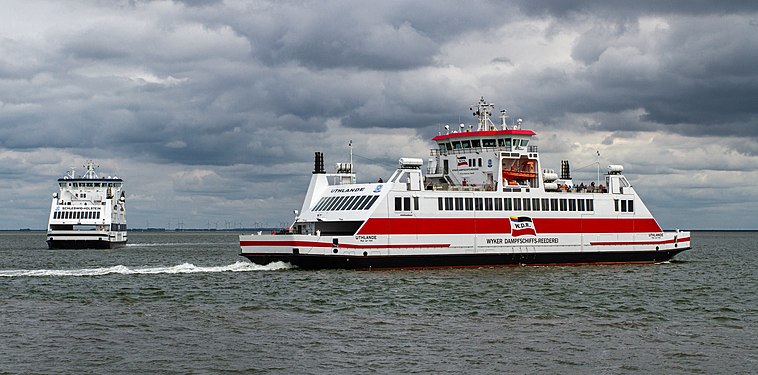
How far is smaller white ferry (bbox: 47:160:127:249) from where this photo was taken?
9844cm

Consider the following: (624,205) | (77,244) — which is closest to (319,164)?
(624,205)

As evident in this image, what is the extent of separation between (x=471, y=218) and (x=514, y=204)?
3.87 metres

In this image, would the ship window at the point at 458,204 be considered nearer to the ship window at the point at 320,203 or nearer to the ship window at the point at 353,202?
the ship window at the point at 353,202

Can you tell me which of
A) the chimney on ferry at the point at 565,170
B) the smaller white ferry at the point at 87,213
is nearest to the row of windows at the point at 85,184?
the smaller white ferry at the point at 87,213

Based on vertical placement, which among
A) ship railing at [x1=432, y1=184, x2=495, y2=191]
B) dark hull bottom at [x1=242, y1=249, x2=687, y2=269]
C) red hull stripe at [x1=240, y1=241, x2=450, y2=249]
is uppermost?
ship railing at [x1=432, y1=184, x2=495, y2=191]

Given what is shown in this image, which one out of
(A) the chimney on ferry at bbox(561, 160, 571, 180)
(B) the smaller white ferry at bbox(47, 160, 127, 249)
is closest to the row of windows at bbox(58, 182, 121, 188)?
(B) the smaller white ferry at bbox(47, 160, 127, 249)

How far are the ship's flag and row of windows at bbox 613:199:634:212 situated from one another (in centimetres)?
871

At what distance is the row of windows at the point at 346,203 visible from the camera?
50.3 meters

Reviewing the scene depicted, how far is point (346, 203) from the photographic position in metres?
51.8

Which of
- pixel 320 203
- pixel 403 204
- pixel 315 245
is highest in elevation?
pixel 320 203

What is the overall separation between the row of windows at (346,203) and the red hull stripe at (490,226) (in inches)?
64.1

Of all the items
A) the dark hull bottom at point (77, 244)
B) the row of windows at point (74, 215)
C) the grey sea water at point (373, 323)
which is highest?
the row of windows at point (74, 215)

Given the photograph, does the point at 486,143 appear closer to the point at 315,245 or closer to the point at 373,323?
the point at 315,245

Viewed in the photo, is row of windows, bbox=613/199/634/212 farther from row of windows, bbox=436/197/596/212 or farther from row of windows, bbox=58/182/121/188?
row of windows, bbox=58/182/121/188
